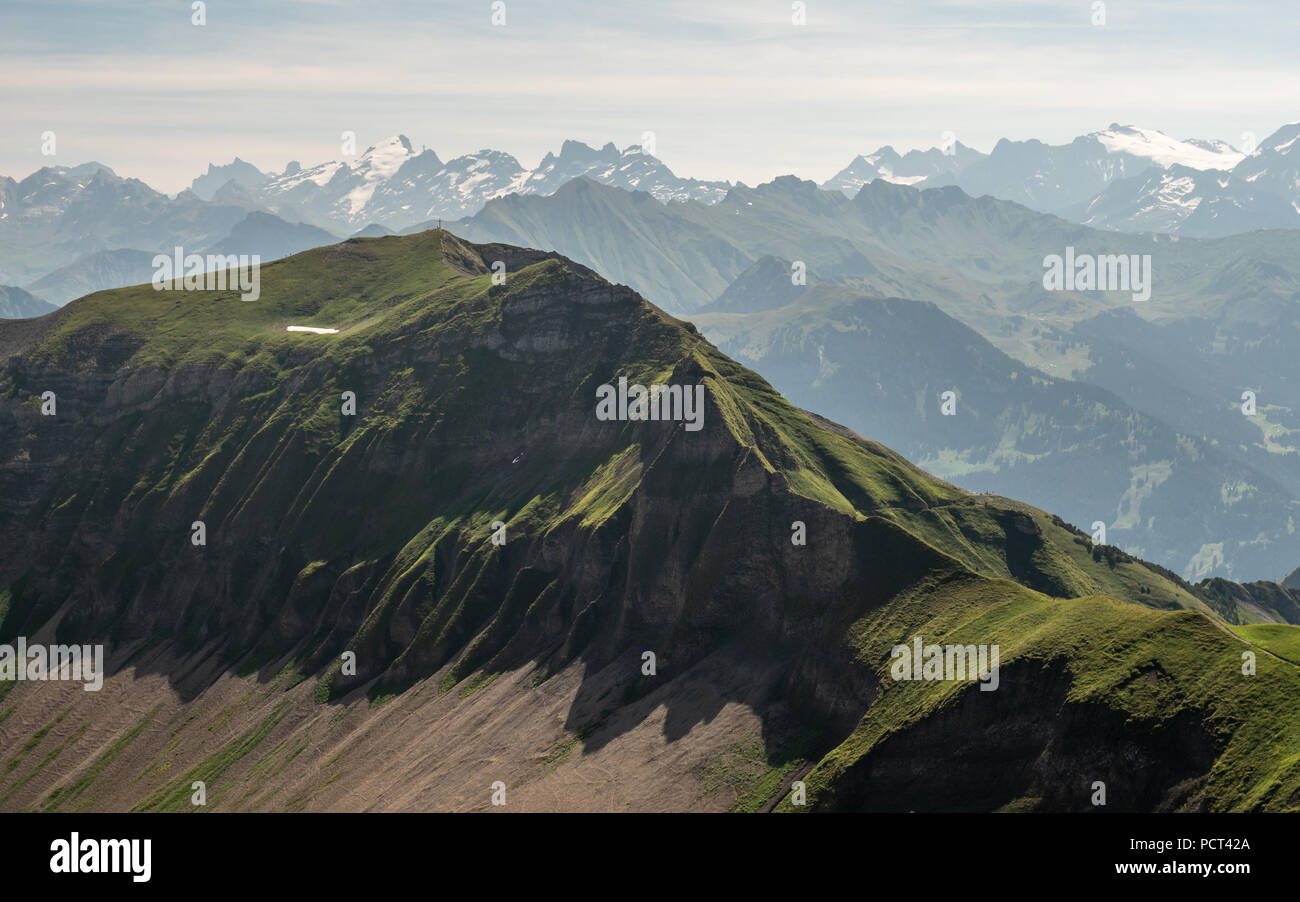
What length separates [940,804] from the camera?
14800 cm

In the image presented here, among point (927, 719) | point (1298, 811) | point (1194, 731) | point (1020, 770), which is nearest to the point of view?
point (1298, 811)

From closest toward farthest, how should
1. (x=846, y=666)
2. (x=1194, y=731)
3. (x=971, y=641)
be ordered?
(x=1194, y=731), (x=971, y=641), (x=846, y=666)

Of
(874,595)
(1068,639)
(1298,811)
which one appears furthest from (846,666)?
(1298,811)

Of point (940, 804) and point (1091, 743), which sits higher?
point (1091, 743)

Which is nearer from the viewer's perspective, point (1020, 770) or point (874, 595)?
point (1020, 770)

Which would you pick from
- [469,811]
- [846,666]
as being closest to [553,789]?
[469,811]
